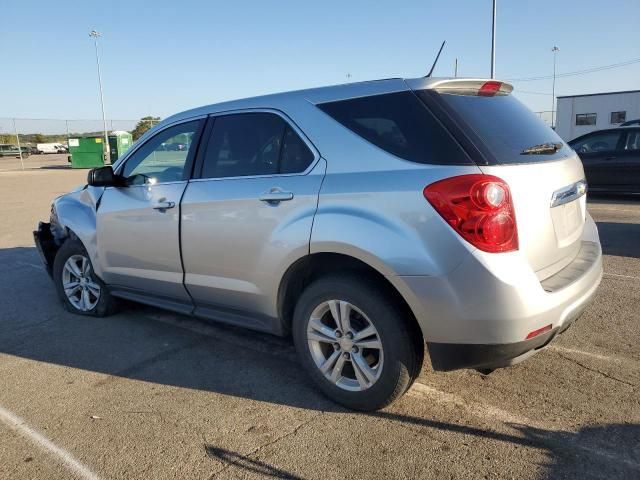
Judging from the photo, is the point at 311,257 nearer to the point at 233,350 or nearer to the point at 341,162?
the point at 341,162

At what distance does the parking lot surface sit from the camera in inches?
104

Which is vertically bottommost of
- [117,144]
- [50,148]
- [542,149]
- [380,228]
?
[380,228]

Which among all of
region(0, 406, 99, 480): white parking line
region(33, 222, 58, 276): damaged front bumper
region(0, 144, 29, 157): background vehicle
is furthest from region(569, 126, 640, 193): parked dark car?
region(0, 144, 29, 157): background vehicle

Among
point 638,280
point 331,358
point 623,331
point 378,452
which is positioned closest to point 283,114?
point 331,358

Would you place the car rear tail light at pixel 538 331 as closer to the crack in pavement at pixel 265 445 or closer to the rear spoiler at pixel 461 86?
the crack in pavement at pixel 265 445

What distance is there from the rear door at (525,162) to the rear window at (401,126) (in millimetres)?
68

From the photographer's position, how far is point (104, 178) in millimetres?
4434

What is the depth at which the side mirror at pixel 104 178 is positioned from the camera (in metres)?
4.44

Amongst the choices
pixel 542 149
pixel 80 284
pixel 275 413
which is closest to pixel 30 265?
pixel 80 284

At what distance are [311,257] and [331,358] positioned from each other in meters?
0.61

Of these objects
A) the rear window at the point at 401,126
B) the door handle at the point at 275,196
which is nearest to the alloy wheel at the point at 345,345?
the door handle at the point at 275,196

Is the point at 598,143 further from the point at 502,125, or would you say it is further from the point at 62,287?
the point at 62,287

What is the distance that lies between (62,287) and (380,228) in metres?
3.70

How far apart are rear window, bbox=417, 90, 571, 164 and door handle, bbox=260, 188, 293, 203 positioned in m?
0.96
